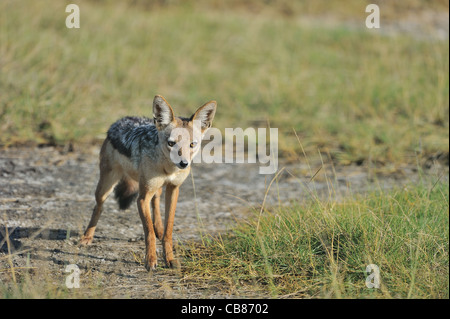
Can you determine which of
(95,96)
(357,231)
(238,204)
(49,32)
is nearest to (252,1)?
(49,32)

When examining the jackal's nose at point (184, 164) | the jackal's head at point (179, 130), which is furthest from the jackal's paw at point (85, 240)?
the jackal's nose at point (184, 164)

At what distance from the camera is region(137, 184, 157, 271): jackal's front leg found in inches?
164

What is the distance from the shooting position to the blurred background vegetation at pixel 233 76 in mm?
7336

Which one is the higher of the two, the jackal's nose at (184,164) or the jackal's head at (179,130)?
the jackal's head at (179,130)

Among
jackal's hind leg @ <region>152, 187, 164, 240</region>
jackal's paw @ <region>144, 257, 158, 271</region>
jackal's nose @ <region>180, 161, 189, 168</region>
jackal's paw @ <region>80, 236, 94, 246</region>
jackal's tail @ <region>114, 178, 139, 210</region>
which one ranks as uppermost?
jackal's nose @ <region>180, 161, 189, 168</region>

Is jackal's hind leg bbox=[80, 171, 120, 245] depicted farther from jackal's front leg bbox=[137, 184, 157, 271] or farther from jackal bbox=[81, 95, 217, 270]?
jackal's front leg bbox=[137, 184, 157, 271]

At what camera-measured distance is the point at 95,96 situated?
26.6ft

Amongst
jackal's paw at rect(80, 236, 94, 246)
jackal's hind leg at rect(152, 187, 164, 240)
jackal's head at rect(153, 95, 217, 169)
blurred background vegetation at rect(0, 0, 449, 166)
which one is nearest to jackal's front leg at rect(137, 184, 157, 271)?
jackal's head at rect(153, 95, 217, 169)

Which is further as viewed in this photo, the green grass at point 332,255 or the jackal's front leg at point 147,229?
the jackal's front leg at point 147,229

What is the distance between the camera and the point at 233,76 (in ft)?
32.3

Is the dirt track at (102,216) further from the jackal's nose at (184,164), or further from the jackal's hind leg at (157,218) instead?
the jackal's nose at (184,164)

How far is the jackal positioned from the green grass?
1.24ft

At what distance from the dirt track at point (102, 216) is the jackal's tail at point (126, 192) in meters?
0.24
